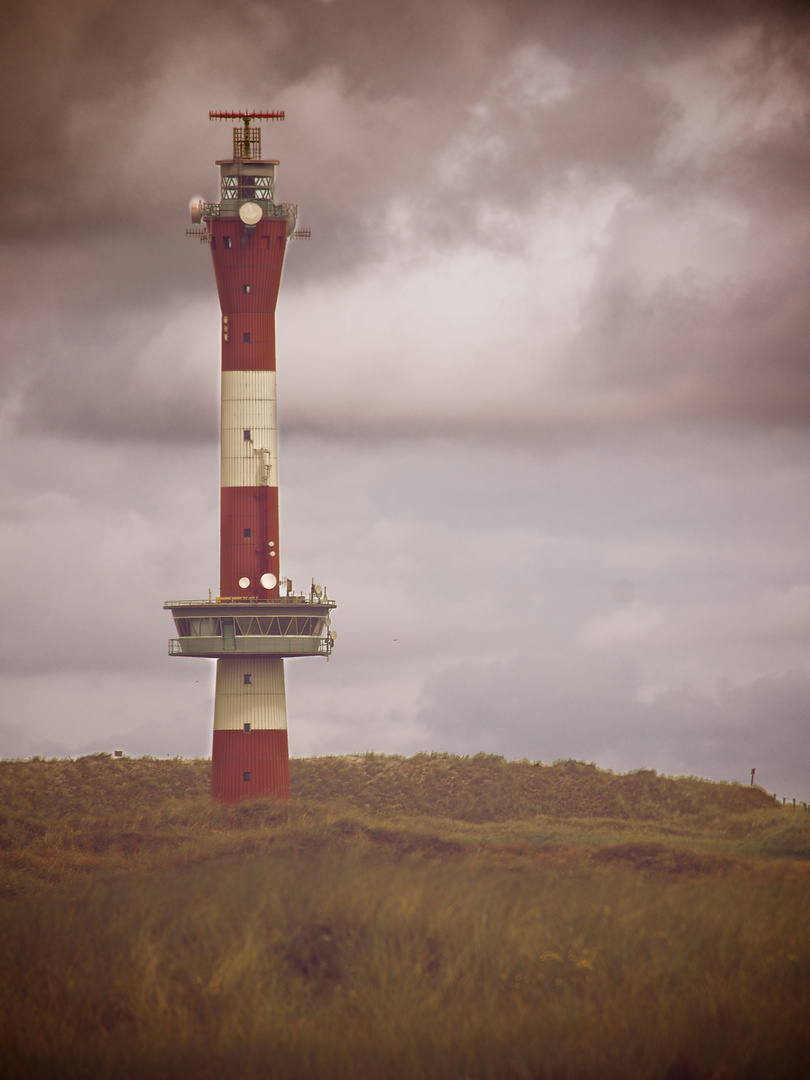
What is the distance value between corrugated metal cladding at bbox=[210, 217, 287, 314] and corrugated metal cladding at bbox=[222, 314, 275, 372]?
57 centimetres

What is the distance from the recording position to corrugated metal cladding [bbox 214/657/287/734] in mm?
69875

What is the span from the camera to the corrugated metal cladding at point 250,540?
70.2 metres

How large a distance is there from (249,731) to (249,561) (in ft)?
30.4

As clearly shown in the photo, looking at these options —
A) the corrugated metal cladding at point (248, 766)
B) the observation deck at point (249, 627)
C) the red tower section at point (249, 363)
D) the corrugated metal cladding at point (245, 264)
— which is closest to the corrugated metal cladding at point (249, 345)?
the red tower section at point (249, 363)

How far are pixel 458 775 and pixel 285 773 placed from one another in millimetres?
17850

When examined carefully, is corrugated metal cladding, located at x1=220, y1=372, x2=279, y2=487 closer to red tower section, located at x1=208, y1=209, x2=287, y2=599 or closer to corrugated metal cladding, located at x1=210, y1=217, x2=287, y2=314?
red tower section, located at x1=208, y1=209, x2=287, y2=599

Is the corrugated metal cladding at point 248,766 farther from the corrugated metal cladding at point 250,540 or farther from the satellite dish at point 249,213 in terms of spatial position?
the satellite dish at point 249,213

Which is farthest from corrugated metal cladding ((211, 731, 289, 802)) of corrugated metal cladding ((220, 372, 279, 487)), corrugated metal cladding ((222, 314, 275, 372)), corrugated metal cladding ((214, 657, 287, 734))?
corrugated metal cladding ((222, 314, 275, 372))

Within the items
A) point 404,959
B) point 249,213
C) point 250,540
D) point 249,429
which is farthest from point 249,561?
point 404,959

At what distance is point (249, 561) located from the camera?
7025 centimetres

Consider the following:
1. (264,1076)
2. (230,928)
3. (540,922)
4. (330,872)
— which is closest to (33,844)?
(330,872)

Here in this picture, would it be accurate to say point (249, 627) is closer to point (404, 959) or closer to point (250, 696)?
point (250, 696)

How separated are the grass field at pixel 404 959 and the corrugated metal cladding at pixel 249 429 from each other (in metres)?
21.1

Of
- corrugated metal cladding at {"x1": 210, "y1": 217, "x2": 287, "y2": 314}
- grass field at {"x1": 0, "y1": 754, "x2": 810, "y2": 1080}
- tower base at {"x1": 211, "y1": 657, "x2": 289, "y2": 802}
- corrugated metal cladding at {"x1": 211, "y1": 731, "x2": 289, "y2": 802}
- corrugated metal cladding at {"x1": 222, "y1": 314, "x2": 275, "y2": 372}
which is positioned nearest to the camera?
grass field at {"x1": 0, "y1": 754, "x2": 810, "y2": 1080}
